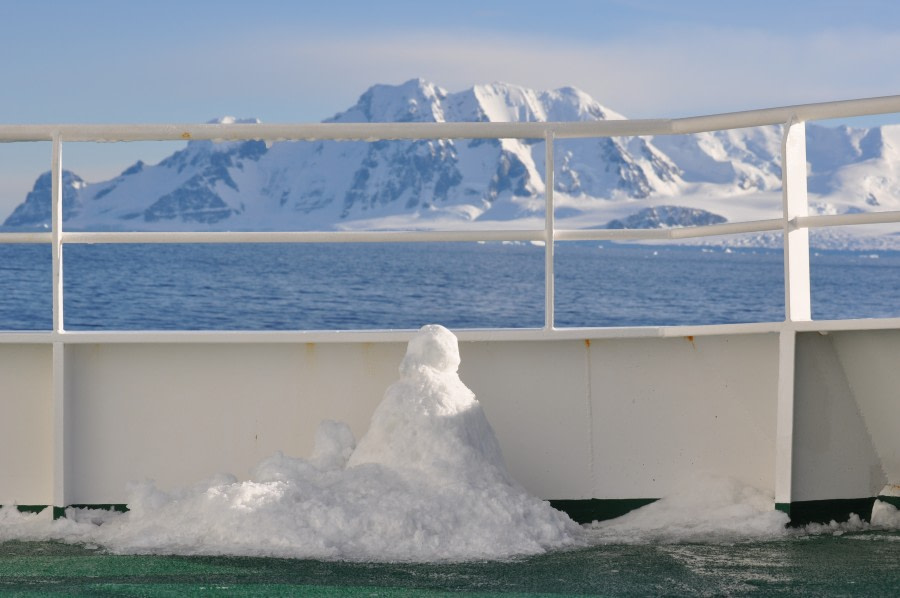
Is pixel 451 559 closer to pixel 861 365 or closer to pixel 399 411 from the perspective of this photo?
pixel 399 411

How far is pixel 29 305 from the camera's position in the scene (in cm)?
7756

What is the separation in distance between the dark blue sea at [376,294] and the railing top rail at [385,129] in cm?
6259

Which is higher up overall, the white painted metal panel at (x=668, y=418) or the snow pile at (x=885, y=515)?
the white painted metal panel at (x=668, y=418)

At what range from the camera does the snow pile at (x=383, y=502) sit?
426 centimetres

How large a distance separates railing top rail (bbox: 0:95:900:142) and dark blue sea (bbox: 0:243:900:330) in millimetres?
62594

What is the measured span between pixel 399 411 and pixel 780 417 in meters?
1.63

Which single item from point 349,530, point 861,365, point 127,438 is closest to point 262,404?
point 127,438

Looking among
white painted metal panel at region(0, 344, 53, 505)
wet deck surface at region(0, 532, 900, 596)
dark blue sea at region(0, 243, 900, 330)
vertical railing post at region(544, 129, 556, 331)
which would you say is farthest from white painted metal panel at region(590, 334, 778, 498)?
dark blue sea at region(0, 243, 900, 330)

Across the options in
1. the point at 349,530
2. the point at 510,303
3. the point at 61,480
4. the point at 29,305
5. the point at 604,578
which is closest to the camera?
the point at 604,578

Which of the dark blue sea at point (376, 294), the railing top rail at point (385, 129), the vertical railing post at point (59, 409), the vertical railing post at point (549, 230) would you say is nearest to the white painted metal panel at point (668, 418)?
the vertical railing post at point (549, 230)

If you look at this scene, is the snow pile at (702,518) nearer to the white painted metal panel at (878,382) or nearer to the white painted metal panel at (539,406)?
the white painted metal panel at (539,406)

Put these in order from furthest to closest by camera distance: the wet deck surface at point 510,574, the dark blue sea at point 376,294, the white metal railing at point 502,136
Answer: the dark blue sea at point 376,294 → the white metal railing at point 502,136 → the wet deck surface at point 510,574

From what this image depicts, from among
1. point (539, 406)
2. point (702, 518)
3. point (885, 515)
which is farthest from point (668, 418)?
point (885, 515)

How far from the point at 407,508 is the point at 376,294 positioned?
302 feet
